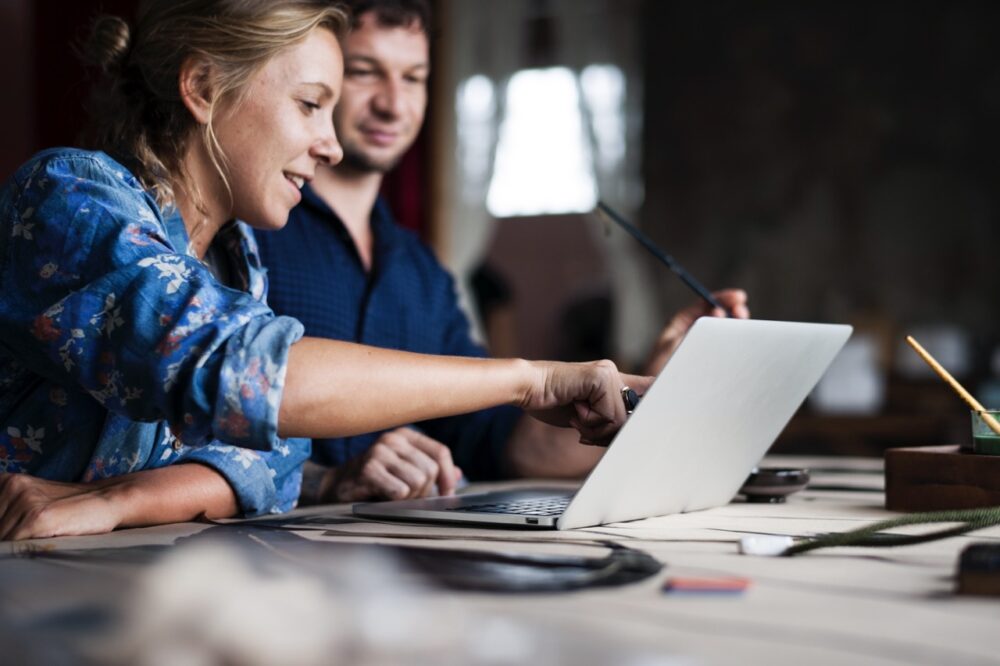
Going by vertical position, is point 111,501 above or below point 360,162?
below

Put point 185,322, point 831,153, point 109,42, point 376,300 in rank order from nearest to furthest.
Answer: point 185,322
point 109,42
point 376,300
point 831,153

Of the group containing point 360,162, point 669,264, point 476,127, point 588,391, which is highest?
point 476,127

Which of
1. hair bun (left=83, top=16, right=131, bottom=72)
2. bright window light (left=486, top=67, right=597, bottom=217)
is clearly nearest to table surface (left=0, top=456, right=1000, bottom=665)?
hair bun (left=83, top=16, right=131, bottom=72)

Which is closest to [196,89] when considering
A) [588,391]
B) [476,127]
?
[588,391]

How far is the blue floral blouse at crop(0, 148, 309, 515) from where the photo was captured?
814 mm

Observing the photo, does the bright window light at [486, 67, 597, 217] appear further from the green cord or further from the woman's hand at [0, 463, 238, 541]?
the green cord

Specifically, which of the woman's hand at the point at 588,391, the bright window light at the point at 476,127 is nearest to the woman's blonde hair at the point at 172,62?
the woman's hand at the point at 588,391

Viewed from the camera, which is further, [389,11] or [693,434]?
[389,11]

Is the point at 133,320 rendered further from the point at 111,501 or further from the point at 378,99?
the point at 378,99

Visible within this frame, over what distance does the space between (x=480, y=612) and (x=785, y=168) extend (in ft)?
15.1

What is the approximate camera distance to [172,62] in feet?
3.67

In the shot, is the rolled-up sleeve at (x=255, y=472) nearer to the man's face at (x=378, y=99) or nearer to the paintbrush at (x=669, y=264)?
the paintbrush at (x=669, y=264)

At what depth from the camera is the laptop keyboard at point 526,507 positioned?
98cm

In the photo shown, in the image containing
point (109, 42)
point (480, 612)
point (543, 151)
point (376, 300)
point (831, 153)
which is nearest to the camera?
point (480, 612)
